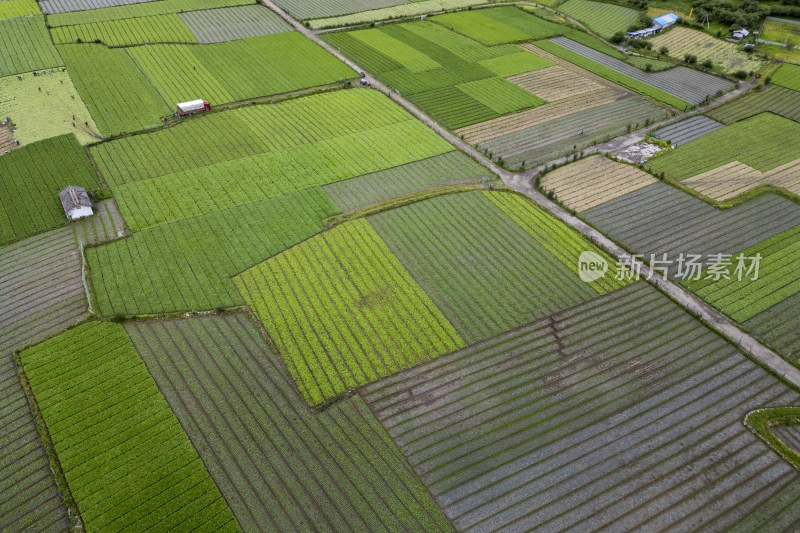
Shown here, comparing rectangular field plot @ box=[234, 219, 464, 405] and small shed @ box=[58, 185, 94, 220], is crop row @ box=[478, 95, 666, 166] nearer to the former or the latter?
rectangular field plot @ box=[234, 219, 464, 405]

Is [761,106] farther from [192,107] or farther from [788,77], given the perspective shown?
[192,107]

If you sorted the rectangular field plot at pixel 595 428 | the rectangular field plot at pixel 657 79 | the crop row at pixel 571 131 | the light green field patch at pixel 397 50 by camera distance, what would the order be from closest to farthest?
1. the rectangular field plot at pixel 595 428
2. the crop row at pixel 571 131
3. the rectangular field plot at pixel 657 79
4. the light green field patch at pixel 397 50

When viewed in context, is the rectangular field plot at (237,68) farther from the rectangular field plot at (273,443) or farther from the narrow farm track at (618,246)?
the rectangular field plot at (273,443)

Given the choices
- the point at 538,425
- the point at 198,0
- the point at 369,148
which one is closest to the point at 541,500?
the point at 538,425

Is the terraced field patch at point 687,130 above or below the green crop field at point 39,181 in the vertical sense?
below

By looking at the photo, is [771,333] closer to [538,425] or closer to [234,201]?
[538,425]

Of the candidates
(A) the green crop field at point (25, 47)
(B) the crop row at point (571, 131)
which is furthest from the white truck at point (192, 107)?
(B) the crop row at point (571, 131)
